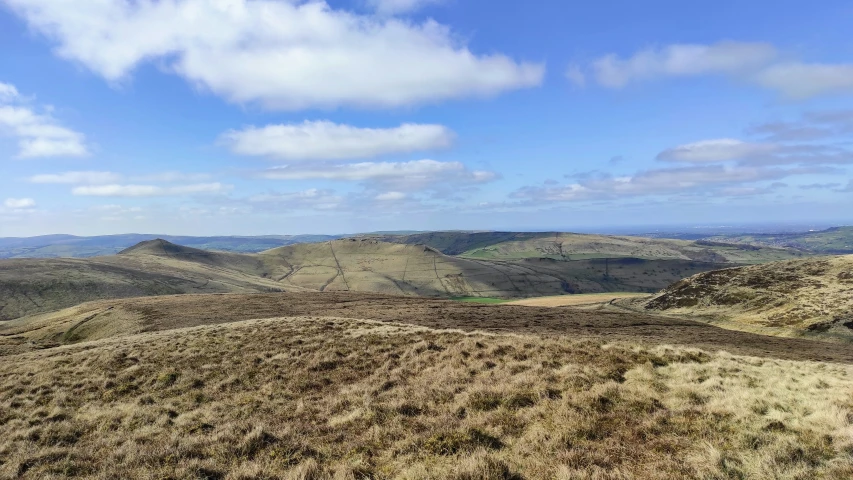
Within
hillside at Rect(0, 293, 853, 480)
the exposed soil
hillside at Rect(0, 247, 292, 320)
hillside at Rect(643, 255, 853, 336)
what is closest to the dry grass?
hillside at Rect(0, 293, 853, 480)

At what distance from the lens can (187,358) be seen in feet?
75.9

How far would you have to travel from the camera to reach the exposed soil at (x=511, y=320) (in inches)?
1458

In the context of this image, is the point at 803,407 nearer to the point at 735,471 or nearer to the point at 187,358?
the point at 735,471

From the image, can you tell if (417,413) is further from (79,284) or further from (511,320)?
(79,284)

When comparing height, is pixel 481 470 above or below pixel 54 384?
above

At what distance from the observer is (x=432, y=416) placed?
12812 millimetres

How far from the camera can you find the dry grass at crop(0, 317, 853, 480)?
29.8ft

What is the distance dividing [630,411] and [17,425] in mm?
20340

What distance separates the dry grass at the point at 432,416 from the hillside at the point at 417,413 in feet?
0.20

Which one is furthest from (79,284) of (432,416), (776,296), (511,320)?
(776,296)

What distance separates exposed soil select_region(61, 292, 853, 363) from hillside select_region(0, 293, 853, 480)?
1799 centimetres

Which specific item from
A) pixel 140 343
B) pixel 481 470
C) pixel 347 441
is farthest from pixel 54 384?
pixel 481 470

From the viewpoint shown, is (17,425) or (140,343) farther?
(140,343)

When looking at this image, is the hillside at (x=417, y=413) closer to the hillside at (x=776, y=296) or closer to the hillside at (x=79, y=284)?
the hillside at (x=776, y=296)
